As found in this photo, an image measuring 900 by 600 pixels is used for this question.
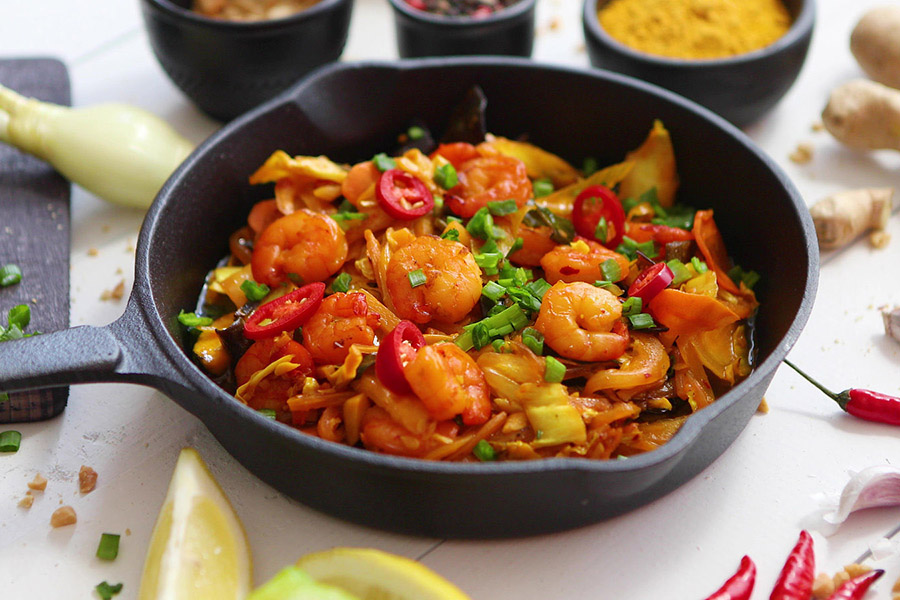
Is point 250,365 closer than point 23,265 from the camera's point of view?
Yes

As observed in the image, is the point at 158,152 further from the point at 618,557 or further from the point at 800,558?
the point at 800,558

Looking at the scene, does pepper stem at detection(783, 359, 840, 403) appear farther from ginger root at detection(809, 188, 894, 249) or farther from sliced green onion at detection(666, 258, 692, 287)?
ginger root at detection(809, 188, 894, 249)

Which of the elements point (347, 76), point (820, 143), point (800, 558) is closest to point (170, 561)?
point (800, 558)

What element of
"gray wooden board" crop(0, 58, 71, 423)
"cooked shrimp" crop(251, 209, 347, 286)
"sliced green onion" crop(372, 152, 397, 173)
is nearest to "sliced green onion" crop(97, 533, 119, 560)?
"gray wooden board" crop(0, 58, 71, 423)

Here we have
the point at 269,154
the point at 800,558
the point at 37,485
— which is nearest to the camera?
the point at 800,558

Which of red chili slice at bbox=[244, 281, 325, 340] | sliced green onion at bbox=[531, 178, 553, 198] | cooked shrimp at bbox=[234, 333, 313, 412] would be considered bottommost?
cooked shrimp at bbox=[234, 333, 313, 412]

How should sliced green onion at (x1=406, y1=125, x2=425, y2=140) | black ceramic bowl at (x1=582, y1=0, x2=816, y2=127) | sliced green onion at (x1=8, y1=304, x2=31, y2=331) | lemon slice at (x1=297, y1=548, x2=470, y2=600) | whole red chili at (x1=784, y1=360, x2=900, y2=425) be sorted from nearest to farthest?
lemon slice at (x1=297, y1=548, x2=470, y2=600) < whole red chili at (x1=784, y1=360, x2=900, y2=425) < sliced green onion at (x1=8, y1=304, x2=31, y2=331) < sliced green onion at (x1=406, y1=125, x2=425, y2=140) < black ceramic bowl at (x1=582, y1=0, x2=816, y2=127)

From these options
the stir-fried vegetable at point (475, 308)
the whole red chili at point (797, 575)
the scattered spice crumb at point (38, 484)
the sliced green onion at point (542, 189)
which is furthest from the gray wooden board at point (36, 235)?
the whole red chili at point (797, 575)
